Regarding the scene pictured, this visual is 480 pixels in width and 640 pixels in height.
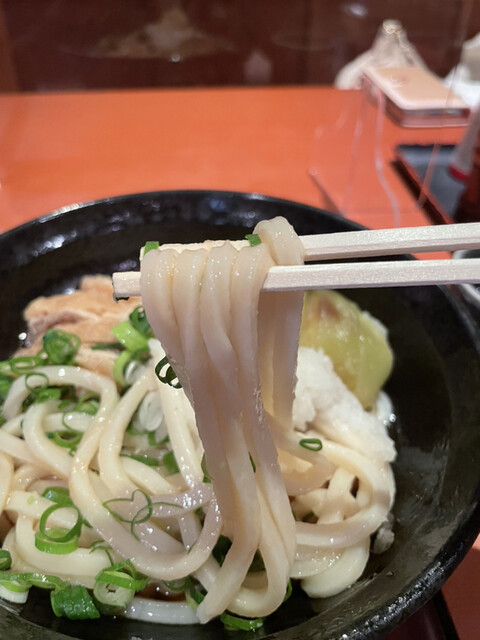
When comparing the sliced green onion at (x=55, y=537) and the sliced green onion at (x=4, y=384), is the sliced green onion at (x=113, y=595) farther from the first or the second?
the sliced green onion at (x=4, y=384)

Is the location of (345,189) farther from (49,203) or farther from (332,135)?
(49,203)

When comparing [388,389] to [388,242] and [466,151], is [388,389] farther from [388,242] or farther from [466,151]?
[466,151]

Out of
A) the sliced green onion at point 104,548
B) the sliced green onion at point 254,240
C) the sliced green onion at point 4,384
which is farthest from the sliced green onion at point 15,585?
the sliced green onion at point 254,240

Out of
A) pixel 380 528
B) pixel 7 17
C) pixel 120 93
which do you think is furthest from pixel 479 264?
pixel 7 17

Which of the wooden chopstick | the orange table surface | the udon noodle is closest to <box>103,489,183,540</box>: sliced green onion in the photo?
the udon noodle

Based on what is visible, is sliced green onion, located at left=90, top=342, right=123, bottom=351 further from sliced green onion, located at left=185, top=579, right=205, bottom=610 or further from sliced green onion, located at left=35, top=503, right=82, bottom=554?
sliced green onion, located at left=185, top=579, right=205, bottom=610
